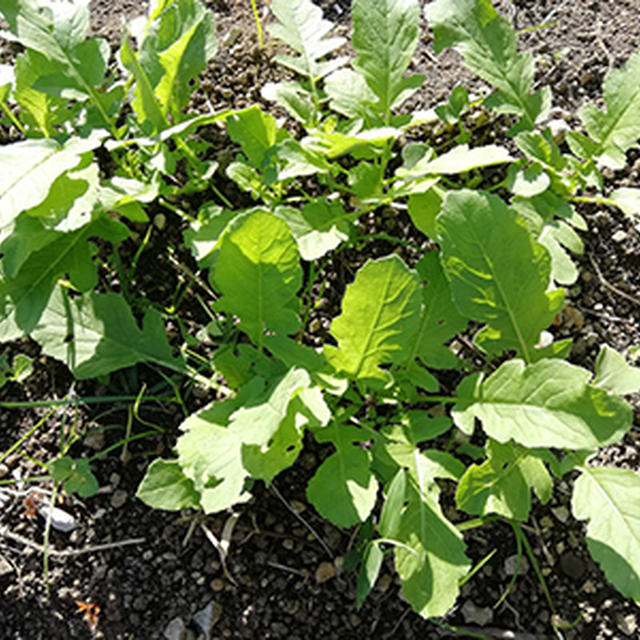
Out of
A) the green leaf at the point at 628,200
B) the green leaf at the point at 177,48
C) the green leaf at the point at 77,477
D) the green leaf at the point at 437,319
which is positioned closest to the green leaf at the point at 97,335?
the green leaf at the point at 77,477

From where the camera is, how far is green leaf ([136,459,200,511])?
160 cm

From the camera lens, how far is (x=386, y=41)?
5.85ft

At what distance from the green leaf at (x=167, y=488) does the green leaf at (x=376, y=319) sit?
409 millimetres

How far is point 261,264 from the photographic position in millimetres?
1537

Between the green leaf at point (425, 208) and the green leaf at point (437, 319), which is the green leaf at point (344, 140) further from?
the green leaf at point (437, 319)

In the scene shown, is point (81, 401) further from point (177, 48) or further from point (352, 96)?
point (352, 96)

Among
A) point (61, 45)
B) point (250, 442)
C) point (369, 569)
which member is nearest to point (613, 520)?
point (369, 569)

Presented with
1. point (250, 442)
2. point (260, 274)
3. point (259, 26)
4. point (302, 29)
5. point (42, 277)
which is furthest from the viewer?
point (259, 26)

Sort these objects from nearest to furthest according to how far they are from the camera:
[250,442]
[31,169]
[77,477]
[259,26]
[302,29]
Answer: [250,442]
[31,169]
[77,477]
[302,29]
[259,26]

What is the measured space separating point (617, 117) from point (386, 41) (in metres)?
0.58

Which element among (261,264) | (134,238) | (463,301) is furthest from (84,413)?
(463,301)

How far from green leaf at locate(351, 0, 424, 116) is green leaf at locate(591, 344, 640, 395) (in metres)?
0.77

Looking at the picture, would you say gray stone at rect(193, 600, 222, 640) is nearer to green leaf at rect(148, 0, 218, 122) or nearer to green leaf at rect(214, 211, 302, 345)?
green leaf at rect(214, 211, 302, 345)

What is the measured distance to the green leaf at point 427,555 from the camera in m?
1.47
